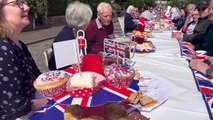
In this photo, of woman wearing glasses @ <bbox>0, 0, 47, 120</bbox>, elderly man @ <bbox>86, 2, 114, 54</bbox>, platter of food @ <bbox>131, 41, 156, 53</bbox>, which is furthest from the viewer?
elderly man @ <bbox>86, 2, 114, 54</bbox>

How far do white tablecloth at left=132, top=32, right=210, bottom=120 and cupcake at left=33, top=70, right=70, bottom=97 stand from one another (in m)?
0.50

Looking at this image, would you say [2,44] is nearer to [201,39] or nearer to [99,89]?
[99,89]

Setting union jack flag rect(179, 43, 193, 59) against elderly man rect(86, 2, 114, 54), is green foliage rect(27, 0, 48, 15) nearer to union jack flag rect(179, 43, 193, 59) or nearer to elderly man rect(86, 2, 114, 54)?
elderly man rect(86, 2, 114, 54)

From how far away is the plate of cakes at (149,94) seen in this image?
157 centimetres

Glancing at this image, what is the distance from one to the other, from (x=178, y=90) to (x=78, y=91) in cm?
93

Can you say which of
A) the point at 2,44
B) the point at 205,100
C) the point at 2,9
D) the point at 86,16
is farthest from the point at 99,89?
the point at 86,16

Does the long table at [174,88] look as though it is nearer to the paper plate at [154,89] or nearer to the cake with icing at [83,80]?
the paper plate at [154,89]

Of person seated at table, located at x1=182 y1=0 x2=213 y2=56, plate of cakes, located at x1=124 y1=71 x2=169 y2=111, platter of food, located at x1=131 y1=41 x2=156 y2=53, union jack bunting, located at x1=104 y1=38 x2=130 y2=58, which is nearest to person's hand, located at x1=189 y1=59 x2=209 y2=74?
plate of cakes, located at x1=124 y1=71 x2=169 y2=111

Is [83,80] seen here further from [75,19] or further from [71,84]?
[75,19]

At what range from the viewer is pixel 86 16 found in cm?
280

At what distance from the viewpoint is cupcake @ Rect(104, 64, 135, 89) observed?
123cm

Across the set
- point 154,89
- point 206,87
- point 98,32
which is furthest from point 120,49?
point 98,32

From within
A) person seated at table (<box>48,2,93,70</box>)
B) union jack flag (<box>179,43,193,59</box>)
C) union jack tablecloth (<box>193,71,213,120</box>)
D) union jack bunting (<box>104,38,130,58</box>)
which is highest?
person seated at table (<box>48,2,93,70</box>)

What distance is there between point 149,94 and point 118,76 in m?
0.54
